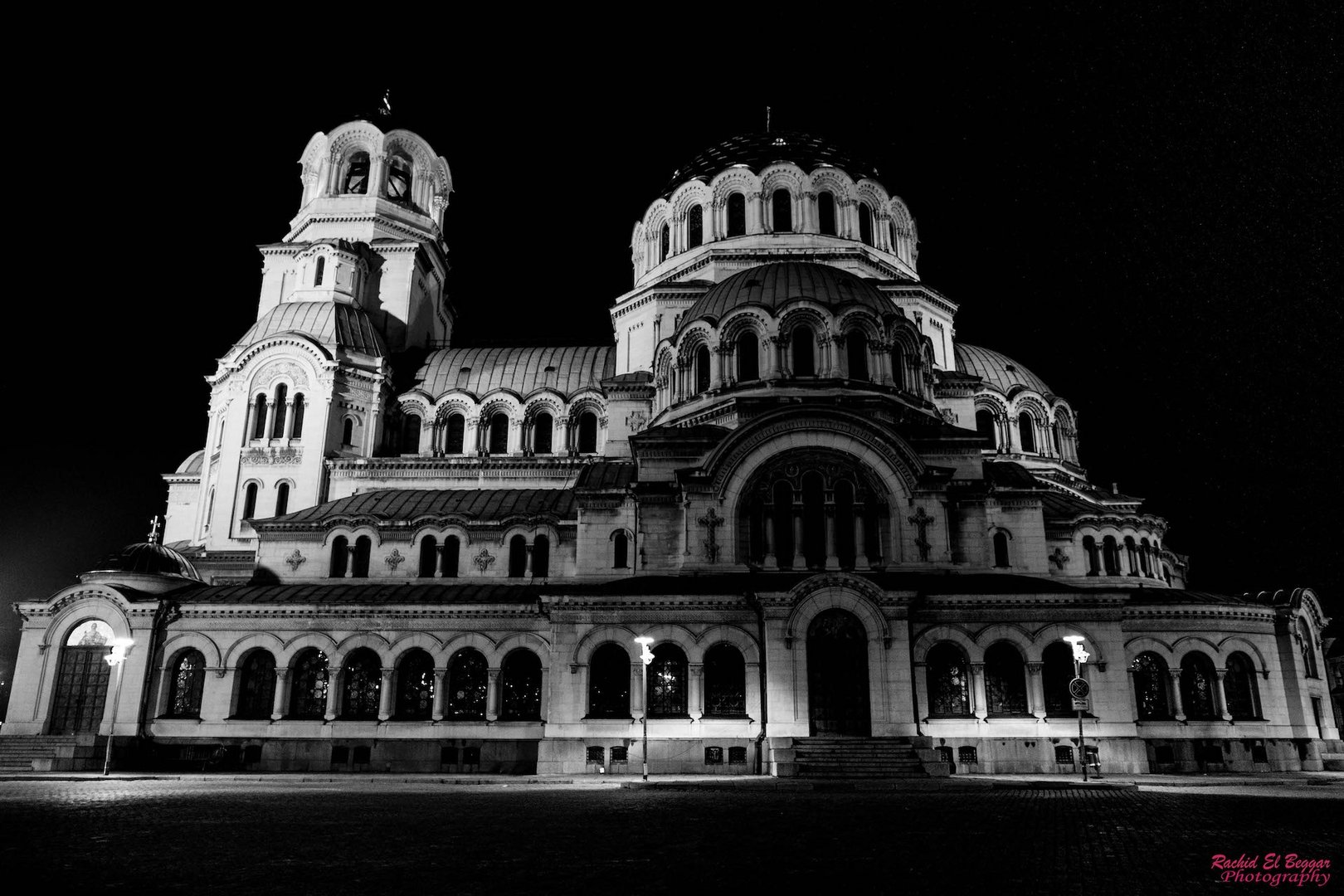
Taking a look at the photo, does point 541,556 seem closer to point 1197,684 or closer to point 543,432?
point 543,432

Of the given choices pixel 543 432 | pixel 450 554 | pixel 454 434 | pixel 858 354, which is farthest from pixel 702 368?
pixel 454 434

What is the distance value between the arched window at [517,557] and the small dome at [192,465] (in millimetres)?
22328

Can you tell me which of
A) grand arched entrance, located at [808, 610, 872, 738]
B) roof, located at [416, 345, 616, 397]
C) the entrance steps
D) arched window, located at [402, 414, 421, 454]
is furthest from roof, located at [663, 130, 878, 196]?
the entrance steps

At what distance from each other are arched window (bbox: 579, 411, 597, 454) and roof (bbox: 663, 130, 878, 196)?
12417 millimetres

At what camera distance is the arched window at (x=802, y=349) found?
3641 centimetres

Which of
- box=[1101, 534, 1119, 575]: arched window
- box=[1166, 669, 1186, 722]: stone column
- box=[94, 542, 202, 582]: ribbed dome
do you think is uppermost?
box=[1101, 534, 1119, 575]: arched window

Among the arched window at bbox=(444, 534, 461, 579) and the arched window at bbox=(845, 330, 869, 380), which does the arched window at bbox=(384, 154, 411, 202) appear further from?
the arched window at bbox=(845, 330, 869, 380)

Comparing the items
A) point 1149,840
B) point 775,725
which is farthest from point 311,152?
point 1149,840

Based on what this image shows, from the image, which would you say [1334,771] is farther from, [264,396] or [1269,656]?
[264,396]

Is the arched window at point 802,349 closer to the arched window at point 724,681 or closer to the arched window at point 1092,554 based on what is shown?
the arched window at point 724,681

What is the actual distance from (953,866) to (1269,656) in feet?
94.7

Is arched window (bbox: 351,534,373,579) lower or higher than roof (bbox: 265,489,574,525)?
lower

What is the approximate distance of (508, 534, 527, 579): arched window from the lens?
123 ft

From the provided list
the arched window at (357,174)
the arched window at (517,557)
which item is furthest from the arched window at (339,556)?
the arched window at (357,174)
